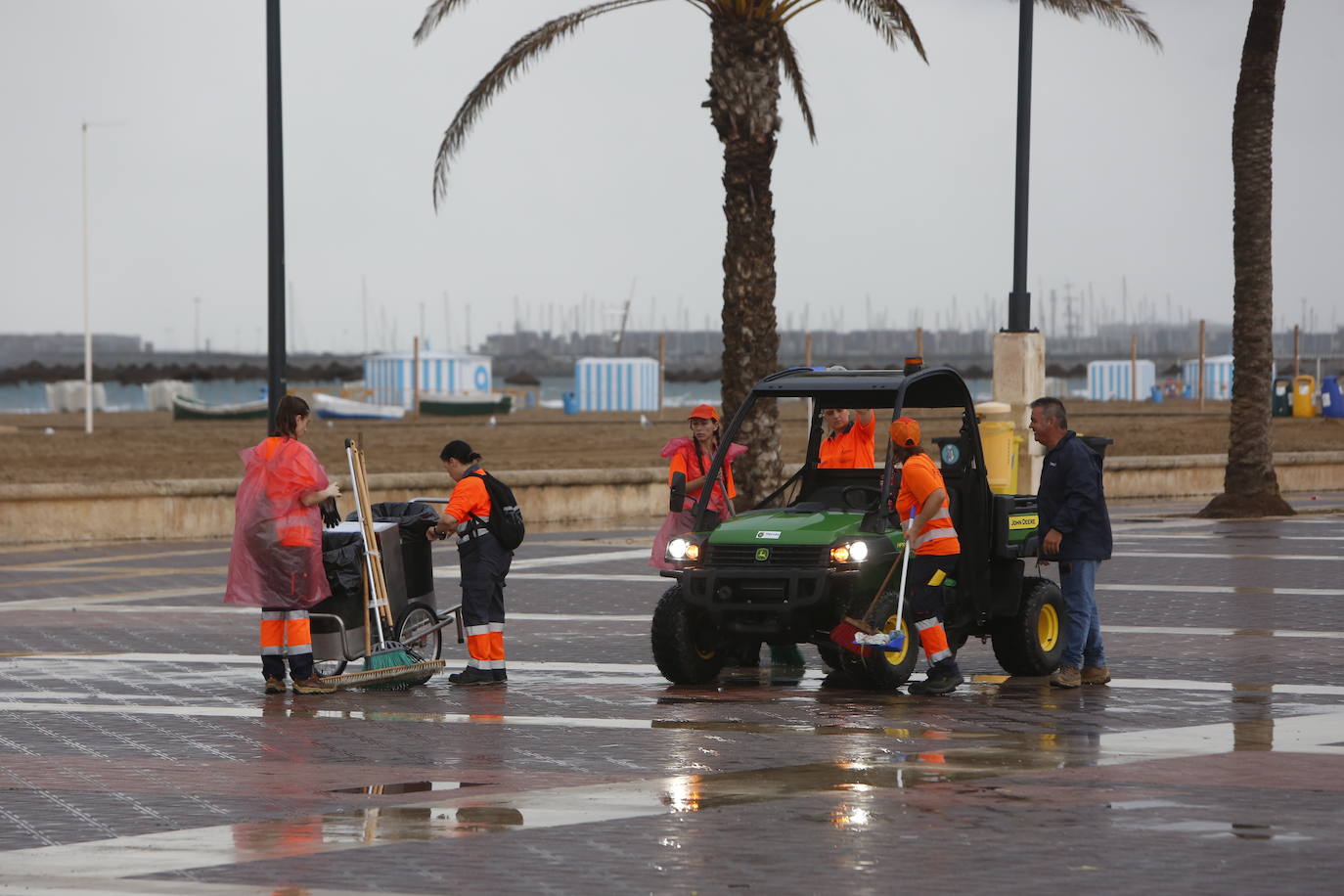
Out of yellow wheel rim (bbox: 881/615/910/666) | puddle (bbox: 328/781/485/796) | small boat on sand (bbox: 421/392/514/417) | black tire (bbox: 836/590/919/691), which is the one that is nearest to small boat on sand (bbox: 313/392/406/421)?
small boat on sand (bbox: 421/392/514/417)

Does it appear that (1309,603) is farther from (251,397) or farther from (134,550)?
(251,397)

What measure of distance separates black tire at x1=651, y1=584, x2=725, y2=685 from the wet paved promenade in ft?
0.59

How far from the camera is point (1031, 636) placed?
12.7 meters

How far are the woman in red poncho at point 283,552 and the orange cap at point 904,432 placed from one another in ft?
10.6

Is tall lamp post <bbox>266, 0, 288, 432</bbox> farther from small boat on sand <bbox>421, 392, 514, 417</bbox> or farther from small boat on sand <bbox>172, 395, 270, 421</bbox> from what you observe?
small boat on sand <bbox>421, 392, 514, 417</bbox>

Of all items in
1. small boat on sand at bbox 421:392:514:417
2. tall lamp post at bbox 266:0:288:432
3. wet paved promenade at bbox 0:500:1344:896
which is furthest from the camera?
small boat on sand at bbox 421:392:514:417

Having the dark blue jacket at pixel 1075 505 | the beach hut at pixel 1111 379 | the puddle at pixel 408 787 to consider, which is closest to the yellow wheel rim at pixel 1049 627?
the dark blue jacket at pixel 1075 505

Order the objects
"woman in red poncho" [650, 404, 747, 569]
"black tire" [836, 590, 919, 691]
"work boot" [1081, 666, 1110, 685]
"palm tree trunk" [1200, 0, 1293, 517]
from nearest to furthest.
A: "black tire" [836, 590, 919, 691] < "work boot" [1081, 666, 1110, 685] < "woman in red poncho" [650, 404, 747, 569] < "palm tree trunk" [1200, 0, 1293, 517]

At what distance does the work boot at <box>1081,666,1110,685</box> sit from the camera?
12.1 metres

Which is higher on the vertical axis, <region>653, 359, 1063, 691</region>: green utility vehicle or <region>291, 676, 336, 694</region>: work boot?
Answer: <region>653, 359, 1063, 691</region>: green utility vehicle

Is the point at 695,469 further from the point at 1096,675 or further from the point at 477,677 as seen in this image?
the point at 1096,675

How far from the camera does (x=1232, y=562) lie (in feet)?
67.5

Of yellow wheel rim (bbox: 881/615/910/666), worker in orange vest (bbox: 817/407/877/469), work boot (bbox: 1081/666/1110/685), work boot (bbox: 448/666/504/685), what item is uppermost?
worker in orange vest (bbox: 817/407/877/469)

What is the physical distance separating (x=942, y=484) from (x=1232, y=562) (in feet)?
30.9
